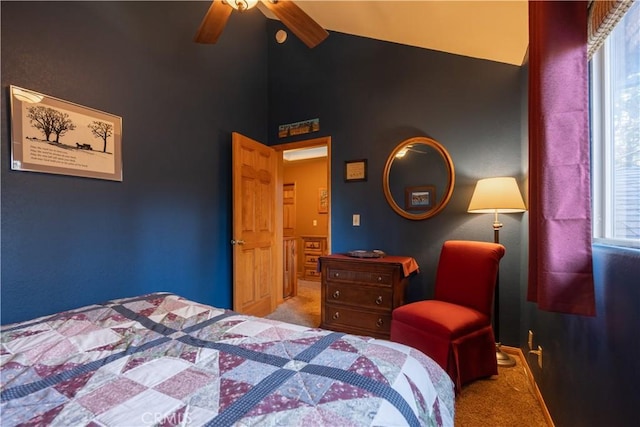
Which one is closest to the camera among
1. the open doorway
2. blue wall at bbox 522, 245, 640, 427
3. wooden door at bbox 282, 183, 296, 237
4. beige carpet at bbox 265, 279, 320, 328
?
blue wall at bbox 522, 245, 640, 427

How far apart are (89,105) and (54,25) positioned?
47cm

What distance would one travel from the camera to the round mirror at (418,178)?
270 centimetres

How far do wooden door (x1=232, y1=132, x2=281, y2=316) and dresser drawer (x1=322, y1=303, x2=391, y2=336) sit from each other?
0.90 metres

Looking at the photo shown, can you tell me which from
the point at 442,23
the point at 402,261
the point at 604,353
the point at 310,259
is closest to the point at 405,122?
the point at 442,23

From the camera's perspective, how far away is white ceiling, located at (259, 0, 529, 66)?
197 centimetres

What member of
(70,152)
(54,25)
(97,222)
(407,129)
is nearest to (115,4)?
(54,25)

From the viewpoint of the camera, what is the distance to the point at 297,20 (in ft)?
5.84

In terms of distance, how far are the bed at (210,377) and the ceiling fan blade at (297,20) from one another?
1.75 meters

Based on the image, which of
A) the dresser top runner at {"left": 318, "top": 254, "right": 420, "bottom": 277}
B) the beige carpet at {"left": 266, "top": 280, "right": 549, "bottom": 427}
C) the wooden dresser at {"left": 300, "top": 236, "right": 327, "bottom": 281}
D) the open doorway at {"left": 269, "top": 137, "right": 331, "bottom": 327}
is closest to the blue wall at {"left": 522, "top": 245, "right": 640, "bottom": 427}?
the beige carpet at {"left": 266, "top": 280, "right": 549, "bottom": 427}

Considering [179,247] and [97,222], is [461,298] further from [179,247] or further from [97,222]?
[97,222]

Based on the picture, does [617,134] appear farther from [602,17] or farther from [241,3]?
[241,3]

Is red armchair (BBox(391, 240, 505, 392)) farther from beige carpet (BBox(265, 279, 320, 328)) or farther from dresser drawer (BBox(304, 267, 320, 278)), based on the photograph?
dresser drawer (BBox(304, 267, 320, 278))

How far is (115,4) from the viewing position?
6.85 feet

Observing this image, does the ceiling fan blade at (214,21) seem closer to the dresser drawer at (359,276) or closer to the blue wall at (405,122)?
the blue wall at (405,122)
